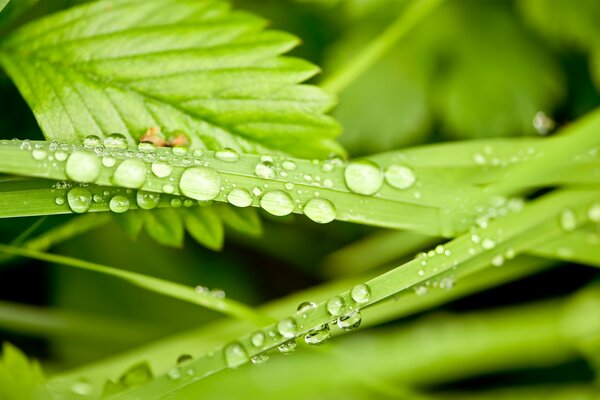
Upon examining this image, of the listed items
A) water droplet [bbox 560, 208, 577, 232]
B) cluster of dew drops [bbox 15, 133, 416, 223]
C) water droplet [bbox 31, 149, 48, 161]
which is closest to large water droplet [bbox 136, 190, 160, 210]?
cluster of dew drops [bbox 15, 133, 416, 223]

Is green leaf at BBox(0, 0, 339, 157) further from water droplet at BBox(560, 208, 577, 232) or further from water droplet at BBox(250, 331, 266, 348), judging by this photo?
water droplet at BBox(560, 208, 577, 232)

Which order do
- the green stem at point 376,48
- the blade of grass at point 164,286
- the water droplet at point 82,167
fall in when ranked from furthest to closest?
the green stem at point 376,48, the blade of grass at point 164,286, the water droplet at point 82,167

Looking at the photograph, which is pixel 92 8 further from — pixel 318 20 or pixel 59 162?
pixel 318 20

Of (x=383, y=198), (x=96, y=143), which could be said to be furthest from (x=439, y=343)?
(x=96, y=143)

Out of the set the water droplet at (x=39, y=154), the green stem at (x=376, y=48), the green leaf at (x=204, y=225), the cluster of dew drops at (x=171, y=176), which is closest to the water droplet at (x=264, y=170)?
the cluster of dew drops at (x=171, y=176)

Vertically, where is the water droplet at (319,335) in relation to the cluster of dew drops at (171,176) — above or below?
below

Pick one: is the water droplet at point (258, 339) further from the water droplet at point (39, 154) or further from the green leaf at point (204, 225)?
the water droplet at point (39, 154)

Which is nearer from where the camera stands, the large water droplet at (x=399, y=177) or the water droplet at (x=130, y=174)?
the water droplet at (x=130, y=174)
